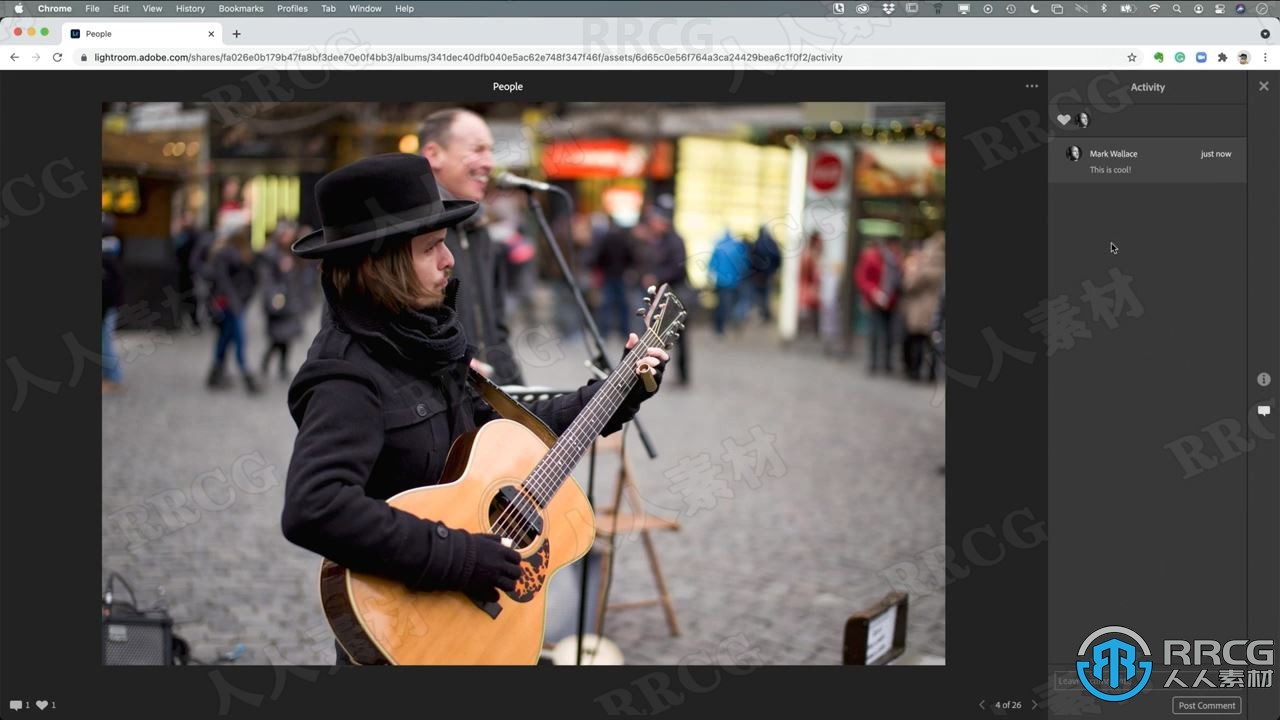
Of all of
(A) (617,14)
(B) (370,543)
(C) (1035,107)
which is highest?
(A) (617,14)

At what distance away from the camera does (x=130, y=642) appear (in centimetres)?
435

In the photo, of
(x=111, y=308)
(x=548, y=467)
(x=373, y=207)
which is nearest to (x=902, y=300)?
(x=111, y=308)

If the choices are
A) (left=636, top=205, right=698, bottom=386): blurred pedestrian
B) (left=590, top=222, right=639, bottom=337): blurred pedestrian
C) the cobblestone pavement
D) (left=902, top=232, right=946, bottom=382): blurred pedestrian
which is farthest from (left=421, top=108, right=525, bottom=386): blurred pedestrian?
(left=590, top=222, right=639, bottom=337): blurred pedestrian

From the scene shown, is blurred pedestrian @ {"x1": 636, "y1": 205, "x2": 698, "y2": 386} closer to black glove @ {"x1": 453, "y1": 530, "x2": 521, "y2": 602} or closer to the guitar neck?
the guitar neck

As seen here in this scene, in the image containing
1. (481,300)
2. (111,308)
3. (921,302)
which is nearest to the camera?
(481,300)

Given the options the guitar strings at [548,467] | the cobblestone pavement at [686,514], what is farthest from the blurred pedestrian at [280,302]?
the guitar strings at [548,467]

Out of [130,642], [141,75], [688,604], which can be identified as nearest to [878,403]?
[688,604]

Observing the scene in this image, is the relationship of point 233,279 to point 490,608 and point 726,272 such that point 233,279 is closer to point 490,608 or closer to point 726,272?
point 726,272

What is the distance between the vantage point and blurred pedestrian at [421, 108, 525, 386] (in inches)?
177

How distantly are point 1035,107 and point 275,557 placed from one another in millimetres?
4566

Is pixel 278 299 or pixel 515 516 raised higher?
pixel 278 299

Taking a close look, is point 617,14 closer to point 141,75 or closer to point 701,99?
point 701,99

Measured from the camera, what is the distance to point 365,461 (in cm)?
270

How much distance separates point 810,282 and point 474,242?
14.7m
